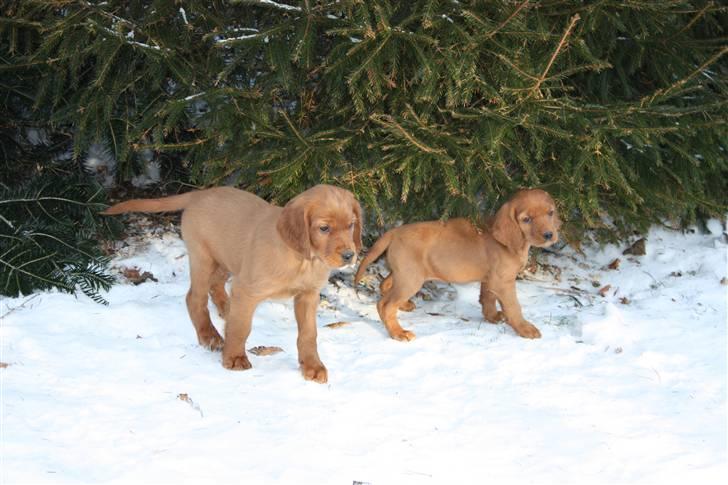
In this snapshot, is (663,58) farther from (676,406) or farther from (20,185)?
(20,185)

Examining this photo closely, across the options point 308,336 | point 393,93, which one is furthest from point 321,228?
point 393,93

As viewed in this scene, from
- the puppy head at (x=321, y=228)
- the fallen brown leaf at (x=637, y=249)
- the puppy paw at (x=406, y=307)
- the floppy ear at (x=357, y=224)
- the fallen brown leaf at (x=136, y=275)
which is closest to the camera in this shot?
the puppy head at (x=321, y=228)

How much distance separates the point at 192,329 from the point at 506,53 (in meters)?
2.89

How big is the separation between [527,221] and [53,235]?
3.51 m

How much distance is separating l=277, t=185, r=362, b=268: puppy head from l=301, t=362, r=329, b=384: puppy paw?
0.71 m

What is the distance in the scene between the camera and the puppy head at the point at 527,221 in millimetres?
5344

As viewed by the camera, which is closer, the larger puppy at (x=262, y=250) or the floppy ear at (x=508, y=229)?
the larger puppy at (x=262, y=250)

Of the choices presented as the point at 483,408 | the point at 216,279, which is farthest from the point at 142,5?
the point at 483,408

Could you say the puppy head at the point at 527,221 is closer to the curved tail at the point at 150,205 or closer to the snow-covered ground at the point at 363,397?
the snow-covered ground at the point at 363,397

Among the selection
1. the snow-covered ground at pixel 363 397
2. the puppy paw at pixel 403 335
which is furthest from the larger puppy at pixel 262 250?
the puppy paw at pixel 403 335

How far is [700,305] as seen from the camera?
6109mm

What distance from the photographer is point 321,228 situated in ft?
13.2

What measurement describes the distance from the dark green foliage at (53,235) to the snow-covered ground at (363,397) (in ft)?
0.46

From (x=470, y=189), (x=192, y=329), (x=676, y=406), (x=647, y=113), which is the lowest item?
(x=192, y=329)
